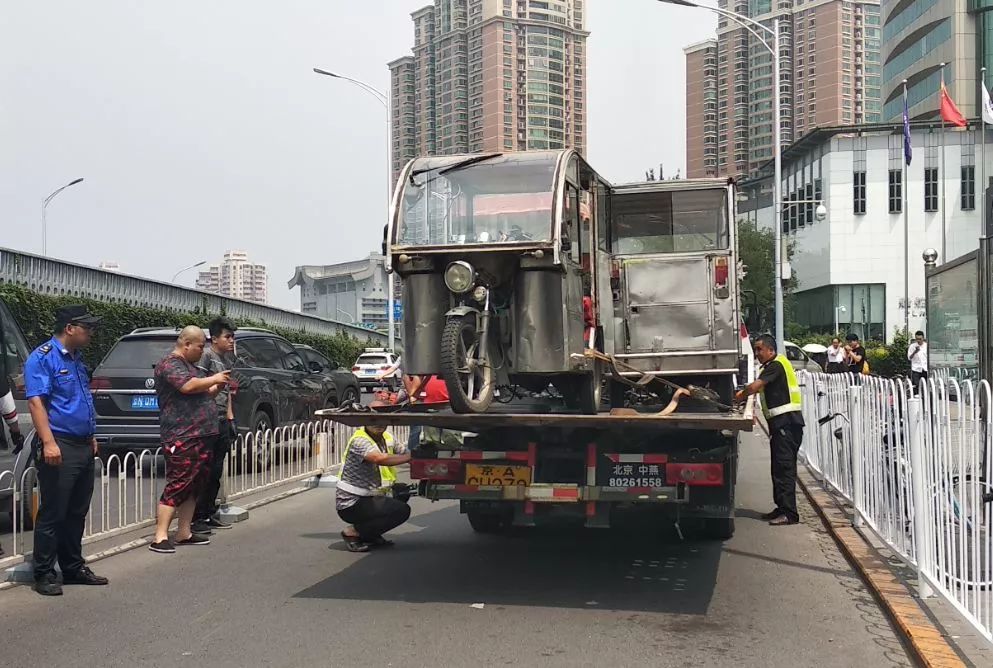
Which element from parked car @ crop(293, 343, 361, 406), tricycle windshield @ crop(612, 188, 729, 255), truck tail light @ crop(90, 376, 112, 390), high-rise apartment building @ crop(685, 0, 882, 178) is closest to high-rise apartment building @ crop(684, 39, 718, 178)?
high-rise apartment building @ crop(685, 0, 882, 178)

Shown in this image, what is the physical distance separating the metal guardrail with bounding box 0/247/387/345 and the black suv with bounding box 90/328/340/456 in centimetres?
882

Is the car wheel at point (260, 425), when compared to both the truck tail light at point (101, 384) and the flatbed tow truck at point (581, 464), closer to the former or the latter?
the truck tail light at point (101, 384)

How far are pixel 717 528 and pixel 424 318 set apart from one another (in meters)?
3.22

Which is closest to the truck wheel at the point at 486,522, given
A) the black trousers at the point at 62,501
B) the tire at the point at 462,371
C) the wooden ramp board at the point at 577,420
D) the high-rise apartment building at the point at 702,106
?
the tire at the point at 462,371

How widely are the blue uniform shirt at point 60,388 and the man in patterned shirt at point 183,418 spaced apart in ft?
3.89

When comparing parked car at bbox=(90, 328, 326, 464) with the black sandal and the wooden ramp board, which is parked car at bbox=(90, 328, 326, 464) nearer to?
the black sandal

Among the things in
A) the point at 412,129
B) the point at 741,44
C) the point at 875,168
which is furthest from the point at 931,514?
the point at 741,44

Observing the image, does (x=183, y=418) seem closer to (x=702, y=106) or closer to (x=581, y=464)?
(x=581, y=464)

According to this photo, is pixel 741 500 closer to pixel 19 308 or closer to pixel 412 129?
pixel 19 308

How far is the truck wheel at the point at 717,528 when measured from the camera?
8.35 metres

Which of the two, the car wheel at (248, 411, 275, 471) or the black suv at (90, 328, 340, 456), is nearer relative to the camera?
the black suv at (90, 328, 340, 456)

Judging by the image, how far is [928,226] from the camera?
198 ft

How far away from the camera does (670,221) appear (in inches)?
382

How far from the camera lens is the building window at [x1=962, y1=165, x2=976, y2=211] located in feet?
195
